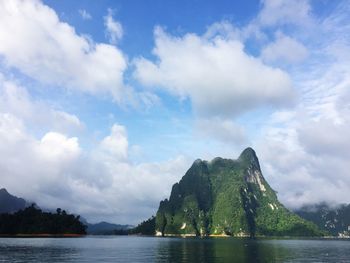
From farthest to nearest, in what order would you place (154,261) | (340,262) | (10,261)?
(340,262) → (154,261) → (10,261)

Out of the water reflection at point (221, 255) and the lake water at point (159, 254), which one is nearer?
the lake water at point (159, 254)

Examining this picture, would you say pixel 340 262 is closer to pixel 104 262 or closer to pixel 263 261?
pixel 263 261

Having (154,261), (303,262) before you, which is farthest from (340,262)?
(154,261)

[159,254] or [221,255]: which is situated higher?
[159,254]

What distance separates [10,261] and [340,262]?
2526 inches

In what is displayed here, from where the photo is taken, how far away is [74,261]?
75125 millimetres

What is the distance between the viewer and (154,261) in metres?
76.2

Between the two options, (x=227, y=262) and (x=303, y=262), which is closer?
Answer: (x=227, y=262)

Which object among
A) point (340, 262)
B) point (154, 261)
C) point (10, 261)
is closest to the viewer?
point (10, 261)

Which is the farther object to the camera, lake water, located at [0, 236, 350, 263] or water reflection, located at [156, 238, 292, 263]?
water reflection, located at [156, 238, 292, 263]

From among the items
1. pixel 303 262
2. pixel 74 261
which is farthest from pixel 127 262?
pixel 303 262

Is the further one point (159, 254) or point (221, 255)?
point (159, 254)

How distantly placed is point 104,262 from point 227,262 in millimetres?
22902

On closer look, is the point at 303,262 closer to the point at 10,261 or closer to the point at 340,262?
the point at 340,262
